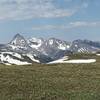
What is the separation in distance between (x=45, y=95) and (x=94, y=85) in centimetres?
874

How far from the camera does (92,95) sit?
3256cm

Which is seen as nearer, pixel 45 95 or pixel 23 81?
pixel 45 95

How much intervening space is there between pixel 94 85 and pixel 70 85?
105 inches

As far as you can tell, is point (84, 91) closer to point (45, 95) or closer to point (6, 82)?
point (45, 95)

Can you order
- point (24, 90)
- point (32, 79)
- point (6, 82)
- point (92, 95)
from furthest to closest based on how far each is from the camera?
1. point (32, 79)
2. point (6, 82)
3. point (24, 90)
4. point (92, 95)

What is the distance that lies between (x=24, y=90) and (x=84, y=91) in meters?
5.97

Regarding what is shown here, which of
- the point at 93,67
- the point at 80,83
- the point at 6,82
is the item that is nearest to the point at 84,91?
the point at 80,83

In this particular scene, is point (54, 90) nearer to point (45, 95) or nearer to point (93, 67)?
point (45, 95)

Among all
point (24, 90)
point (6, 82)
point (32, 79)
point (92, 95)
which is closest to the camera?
point (92, 95)

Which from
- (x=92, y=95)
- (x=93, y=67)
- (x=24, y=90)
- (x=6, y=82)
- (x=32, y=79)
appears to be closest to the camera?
(x=92, y=95)

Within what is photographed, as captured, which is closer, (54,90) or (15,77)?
(54,90)

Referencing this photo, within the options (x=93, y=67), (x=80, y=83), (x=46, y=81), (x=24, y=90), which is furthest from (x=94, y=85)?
(x=93, y=67)

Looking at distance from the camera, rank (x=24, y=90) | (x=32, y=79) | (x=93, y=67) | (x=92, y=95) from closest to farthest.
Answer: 1. (x=92, y=95)
2. (x=24, y=90)
3. (x=32, y=79)
4. (x=93, y=67)

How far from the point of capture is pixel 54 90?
119 ft
